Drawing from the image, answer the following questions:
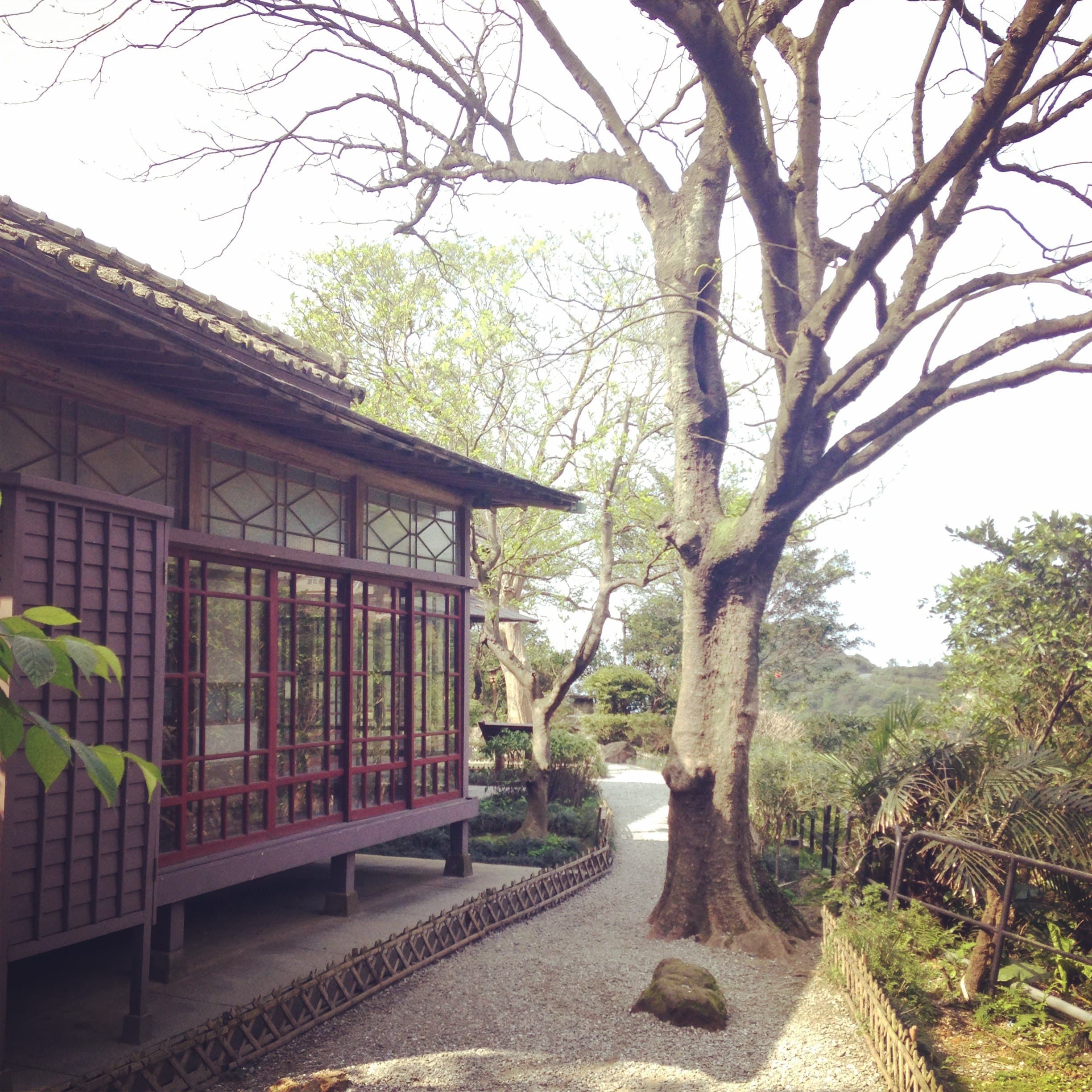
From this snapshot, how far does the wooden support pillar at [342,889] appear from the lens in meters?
8.12

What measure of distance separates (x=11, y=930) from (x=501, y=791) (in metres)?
10.8

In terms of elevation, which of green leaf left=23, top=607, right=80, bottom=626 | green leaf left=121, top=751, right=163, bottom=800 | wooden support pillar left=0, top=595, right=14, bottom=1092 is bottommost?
wooden support pillar left=0, top=595, right=14, bottom=1092

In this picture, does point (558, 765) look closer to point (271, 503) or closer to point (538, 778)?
point (538, 778)

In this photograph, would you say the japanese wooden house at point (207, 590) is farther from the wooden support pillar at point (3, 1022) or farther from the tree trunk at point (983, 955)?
the tree trunk at point (983, 955)

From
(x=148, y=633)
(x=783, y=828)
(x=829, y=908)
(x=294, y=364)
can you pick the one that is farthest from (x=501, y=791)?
(x=148, y=633)

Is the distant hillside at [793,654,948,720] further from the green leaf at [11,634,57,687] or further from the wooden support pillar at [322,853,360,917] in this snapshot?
the green leaf at [11,634,57,687]

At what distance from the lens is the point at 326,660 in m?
8.06

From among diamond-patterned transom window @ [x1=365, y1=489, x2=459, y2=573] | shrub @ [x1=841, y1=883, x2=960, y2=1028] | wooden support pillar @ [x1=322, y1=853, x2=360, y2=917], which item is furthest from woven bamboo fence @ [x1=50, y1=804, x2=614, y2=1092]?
diamond-patterned transom window @ [x1=365, y1=489, x2=459, y2=573]

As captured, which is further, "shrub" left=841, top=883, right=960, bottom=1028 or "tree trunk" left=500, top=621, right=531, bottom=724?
"tree trunk" left=500, top=621, right=531, bottom=724

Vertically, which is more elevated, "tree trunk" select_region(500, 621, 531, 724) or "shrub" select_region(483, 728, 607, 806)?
"tree trunk" select_region(500, 621, 531, 724)

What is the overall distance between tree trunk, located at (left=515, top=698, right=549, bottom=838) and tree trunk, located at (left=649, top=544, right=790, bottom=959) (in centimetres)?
368

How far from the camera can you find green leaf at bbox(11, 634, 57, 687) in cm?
155

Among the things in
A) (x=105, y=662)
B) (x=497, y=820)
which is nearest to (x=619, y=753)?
(x=497, y=820)

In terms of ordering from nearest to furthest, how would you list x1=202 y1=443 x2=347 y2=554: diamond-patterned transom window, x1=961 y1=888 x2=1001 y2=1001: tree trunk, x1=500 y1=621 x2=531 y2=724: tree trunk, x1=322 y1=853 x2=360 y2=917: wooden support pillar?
x1=961 y1=888 x2=1001 y2=1001: tree trunk
x1=202 y1=443 x2=347 y2=554: diamond-patterned transom window
x1=322 y1=853 x2=360 y2=917: wooden support pillar
x1=500 y1=621 x2=531 y2=724: tree trunk
